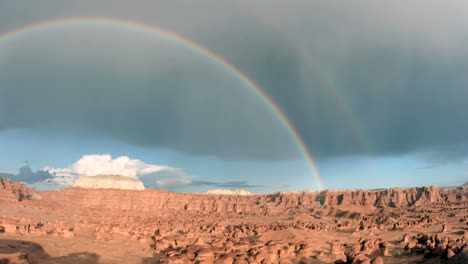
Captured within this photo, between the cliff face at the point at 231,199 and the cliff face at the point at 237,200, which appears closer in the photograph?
the cliff face at the point at 231,199

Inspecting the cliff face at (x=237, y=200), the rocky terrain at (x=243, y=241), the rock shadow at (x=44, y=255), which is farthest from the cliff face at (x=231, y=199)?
A: the rock shadow at (x=44, y=255)

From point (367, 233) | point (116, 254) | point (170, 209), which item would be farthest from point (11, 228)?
point (170, 209)

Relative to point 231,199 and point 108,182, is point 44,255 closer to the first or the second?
point 231,199

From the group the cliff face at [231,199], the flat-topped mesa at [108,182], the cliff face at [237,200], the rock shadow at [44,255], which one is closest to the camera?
the rock shadow at [44,255]

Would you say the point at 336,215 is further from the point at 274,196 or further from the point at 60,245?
the point at 60,245

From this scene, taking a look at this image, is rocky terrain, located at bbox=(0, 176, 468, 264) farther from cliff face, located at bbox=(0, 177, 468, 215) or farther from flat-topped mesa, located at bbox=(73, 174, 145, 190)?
flat-topped mesa, located at bbox=(73, 174, 145, 190)

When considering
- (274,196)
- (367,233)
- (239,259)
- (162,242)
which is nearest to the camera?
(239,259)

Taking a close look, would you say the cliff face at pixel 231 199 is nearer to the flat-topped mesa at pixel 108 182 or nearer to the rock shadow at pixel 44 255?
the flat-topped mesa at pixel 108 182

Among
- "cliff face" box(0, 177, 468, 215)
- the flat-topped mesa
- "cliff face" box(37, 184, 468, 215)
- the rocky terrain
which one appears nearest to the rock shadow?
the rocky terrain
